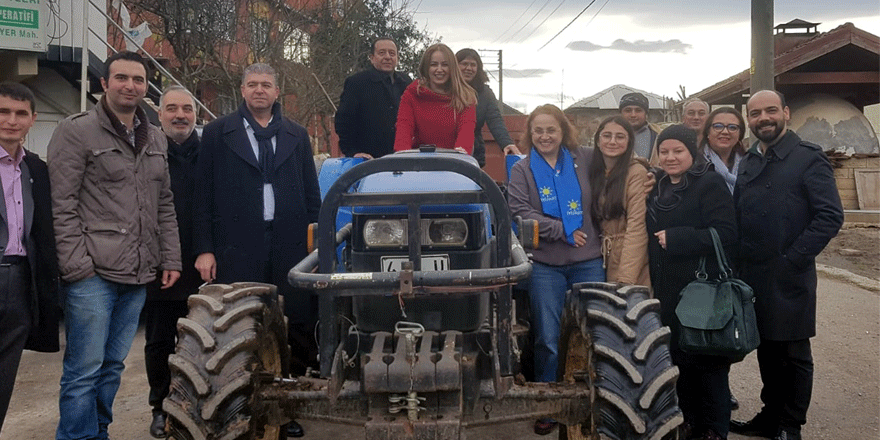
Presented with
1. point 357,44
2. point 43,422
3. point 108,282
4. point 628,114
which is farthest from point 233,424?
point 357,44

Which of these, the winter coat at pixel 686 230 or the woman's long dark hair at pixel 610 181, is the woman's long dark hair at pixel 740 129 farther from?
the woman's long dark hair at pixel 610 181

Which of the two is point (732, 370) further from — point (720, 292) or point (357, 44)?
point (357, 44)

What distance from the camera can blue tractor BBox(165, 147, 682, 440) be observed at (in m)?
2.96

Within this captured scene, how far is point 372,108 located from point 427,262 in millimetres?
3093

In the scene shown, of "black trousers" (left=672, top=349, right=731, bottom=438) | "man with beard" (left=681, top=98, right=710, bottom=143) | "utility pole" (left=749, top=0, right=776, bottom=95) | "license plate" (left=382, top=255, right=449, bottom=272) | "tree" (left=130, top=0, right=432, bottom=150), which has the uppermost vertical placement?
"tree" (left=130, top=0, right=432, bottom=150)

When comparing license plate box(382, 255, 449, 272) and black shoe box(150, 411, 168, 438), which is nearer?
license plate box(382, 255, 449, 272)

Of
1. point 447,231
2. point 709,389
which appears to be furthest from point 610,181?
point 447,231

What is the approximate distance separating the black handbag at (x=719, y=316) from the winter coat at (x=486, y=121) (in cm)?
206

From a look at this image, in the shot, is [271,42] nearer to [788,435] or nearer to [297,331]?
[297,331]

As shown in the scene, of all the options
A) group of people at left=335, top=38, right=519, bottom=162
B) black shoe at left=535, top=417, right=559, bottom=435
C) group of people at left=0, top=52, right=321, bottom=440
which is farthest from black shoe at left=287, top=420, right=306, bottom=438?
group of people at left=335, top=38, right=519, bottom=162

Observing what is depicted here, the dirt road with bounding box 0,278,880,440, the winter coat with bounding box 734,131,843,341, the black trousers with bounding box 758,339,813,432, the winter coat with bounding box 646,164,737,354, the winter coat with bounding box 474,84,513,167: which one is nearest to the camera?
the winter coat with bounding box 646,164,737,354

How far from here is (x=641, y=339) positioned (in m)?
3.40

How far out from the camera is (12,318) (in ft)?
12.3

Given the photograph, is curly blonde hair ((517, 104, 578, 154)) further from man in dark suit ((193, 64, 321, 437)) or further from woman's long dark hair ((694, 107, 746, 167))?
man in dark suit ((193, 64, 321, 437))
